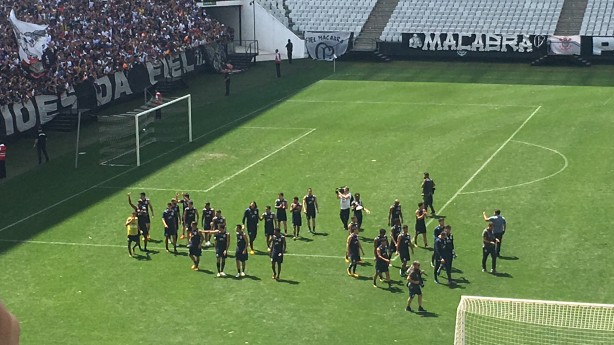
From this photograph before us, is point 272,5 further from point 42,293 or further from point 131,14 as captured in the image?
point 42,293

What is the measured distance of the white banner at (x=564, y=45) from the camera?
2475 inches

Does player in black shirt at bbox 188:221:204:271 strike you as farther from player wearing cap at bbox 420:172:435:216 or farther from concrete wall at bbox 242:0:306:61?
concrete wall at bbox 242:0:306:61

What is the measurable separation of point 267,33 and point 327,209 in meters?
40.0

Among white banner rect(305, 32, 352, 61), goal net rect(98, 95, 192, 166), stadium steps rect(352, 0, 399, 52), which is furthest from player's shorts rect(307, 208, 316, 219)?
stadium steps rect(352, 0, 399, 52)

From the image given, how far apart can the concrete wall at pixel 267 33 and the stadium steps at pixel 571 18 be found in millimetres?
17938

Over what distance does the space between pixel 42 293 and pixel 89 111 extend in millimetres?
25185

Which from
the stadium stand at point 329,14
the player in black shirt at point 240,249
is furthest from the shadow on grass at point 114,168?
the stadium stand at point 329,14

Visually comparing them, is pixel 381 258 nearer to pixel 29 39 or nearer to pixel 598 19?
pixel 29 39

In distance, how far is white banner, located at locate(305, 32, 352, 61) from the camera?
68.1 metres

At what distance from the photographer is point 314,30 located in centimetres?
7175

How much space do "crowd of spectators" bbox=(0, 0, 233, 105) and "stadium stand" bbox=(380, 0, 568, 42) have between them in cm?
1314

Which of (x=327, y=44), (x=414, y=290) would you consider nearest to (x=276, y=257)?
(x=414, y=290)

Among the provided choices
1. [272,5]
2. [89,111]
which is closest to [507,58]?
[272,5]

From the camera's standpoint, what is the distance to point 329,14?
73.6 metres
